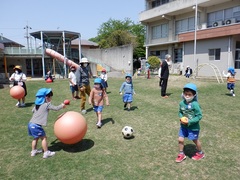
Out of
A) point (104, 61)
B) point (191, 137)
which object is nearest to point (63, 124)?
point (191, 137)

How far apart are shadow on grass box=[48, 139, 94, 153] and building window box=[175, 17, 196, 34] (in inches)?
978

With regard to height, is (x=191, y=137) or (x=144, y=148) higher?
(x=191, y=137)

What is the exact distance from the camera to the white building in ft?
70.7

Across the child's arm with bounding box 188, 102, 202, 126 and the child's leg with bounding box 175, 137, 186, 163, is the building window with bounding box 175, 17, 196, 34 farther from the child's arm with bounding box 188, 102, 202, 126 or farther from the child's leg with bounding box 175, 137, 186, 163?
the child's leg with bounding box 175, 137, 186, 163

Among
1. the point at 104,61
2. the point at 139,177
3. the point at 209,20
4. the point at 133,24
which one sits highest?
the point at 133,24

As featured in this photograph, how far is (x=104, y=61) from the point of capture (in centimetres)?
3647

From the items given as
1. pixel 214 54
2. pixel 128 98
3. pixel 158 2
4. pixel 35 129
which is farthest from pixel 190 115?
pixel 158 2

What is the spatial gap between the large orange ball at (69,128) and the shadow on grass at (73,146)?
289 millimetres

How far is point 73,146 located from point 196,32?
2221cm

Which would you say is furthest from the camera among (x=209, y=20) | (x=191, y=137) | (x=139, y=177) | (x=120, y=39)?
(x=120, y=39)

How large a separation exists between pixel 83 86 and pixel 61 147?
12.9 feet

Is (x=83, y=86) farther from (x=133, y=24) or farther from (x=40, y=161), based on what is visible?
(x=133, y=24)

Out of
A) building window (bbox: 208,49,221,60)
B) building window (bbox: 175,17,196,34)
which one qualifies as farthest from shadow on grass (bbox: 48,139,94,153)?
building window (bbox: 175,17,196,34)

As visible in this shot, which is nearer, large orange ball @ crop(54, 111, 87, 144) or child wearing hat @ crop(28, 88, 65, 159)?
child wearing hat @ crop(28, 88, 65, 159)
